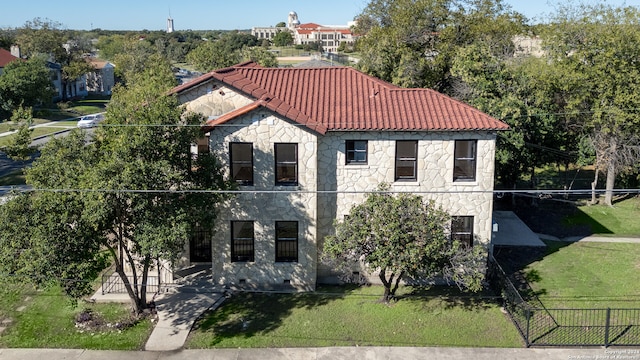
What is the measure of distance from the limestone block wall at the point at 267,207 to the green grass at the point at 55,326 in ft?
12.0

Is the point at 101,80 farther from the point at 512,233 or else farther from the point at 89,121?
the point at 512,233

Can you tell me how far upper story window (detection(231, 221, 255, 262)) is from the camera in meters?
20.2

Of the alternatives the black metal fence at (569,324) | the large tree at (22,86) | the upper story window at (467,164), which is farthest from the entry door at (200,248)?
the large tree at (22,86)

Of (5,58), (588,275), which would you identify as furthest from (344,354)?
(5,58)

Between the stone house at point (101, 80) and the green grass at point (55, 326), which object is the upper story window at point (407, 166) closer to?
the green grass at point (55, 326)

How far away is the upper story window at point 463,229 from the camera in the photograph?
20.6 metres

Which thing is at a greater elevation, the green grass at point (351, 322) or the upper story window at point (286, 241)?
the upper story window at point (286, 241)

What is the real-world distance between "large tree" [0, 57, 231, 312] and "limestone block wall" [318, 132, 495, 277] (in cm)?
444

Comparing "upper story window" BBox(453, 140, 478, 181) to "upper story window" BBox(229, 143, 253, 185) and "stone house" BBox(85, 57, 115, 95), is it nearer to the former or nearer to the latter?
"upper story window" BBox(229, 143, 253, 185)

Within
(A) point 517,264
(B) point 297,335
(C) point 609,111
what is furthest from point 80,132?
(C) point 609,111

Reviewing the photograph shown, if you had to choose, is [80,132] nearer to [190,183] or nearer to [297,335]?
[190,183]

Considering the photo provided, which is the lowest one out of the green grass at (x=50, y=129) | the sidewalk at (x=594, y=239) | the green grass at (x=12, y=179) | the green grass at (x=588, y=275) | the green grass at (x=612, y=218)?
the green grass at (x=588, y=275)

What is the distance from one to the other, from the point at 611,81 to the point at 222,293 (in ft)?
71.4

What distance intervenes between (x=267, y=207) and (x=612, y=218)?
62.5ft
